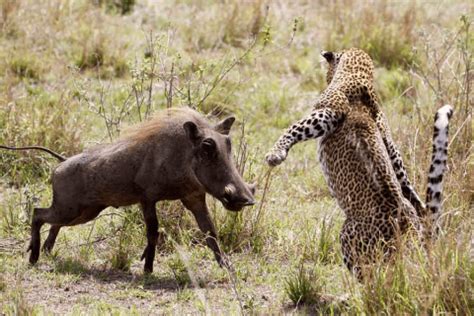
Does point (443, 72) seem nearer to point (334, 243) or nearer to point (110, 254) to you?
point (334, 243)

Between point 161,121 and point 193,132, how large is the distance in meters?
0.32

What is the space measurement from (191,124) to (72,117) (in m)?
2.84

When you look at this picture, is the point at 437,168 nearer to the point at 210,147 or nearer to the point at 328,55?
the point at 210,147

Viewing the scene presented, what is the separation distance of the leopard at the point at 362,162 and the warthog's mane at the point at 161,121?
1.90ft

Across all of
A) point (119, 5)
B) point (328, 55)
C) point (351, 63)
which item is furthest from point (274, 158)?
point (119, 5)

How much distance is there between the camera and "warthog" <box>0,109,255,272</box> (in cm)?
683

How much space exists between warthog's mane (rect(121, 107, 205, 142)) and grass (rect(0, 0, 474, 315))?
402 mm

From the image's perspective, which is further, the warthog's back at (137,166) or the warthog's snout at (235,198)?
the warthog's back at (137,166)

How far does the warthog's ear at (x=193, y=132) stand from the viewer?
684cm

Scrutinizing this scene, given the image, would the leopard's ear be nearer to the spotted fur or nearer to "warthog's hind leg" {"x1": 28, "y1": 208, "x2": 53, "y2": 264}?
the spotted fur

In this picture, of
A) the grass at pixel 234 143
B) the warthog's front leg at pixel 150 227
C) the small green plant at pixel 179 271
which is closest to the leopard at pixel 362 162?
the grass at pixel 234 143

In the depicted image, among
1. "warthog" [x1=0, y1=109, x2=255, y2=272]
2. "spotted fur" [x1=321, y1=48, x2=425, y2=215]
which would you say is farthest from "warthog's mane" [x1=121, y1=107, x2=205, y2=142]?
"spotted fur" [x1=321, y1=48, x2=425, y2=215]

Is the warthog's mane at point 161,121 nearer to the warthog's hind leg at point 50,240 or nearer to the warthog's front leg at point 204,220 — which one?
the warthog's front leg at point 204,220

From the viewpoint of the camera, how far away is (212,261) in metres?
7.39
